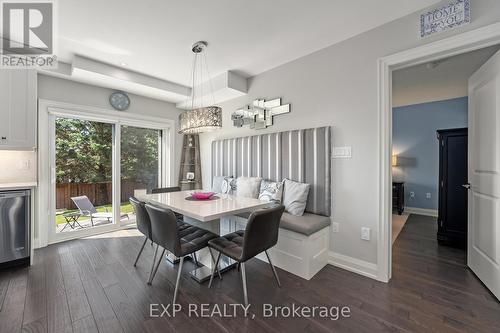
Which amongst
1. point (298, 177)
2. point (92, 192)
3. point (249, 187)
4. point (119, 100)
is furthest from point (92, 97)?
point (298, 177)

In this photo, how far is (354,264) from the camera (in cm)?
239

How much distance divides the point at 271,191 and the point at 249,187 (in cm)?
42

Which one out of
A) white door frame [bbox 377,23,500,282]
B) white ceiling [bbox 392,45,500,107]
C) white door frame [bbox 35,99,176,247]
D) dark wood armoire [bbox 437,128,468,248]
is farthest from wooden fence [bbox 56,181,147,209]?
dark wood armoire [bbox 437,128,468,248]

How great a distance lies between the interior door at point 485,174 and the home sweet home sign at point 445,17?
45 cm

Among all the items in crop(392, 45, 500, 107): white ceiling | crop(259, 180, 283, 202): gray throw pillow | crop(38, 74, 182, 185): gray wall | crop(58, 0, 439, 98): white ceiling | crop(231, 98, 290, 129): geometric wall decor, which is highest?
crop(58, 0, 439, 98): white ceiling

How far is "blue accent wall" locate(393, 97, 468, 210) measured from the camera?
15.1 ft

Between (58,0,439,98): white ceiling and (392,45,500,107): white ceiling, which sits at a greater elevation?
(58,0,439,98): white ceiling

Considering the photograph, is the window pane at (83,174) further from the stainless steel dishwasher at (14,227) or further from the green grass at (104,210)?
the stainless steel dishwasher at (14,227)

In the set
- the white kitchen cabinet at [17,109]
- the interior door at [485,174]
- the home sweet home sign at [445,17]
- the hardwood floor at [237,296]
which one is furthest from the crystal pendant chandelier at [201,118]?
the interior door at [485,174]

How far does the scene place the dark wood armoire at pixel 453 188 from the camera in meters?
2.97

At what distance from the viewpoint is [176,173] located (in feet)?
15.4

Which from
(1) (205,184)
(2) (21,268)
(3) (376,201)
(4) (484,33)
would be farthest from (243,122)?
(2) (21,268)

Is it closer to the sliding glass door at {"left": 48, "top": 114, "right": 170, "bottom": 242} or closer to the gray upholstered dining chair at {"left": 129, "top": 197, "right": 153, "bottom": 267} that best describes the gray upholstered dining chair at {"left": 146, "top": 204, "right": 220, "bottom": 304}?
the gray upholstered dining chair at {"left": 129, "top": 197, "right": 153, "bottom": 267}

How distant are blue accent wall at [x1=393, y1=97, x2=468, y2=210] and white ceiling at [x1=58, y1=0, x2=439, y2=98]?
374 cm
